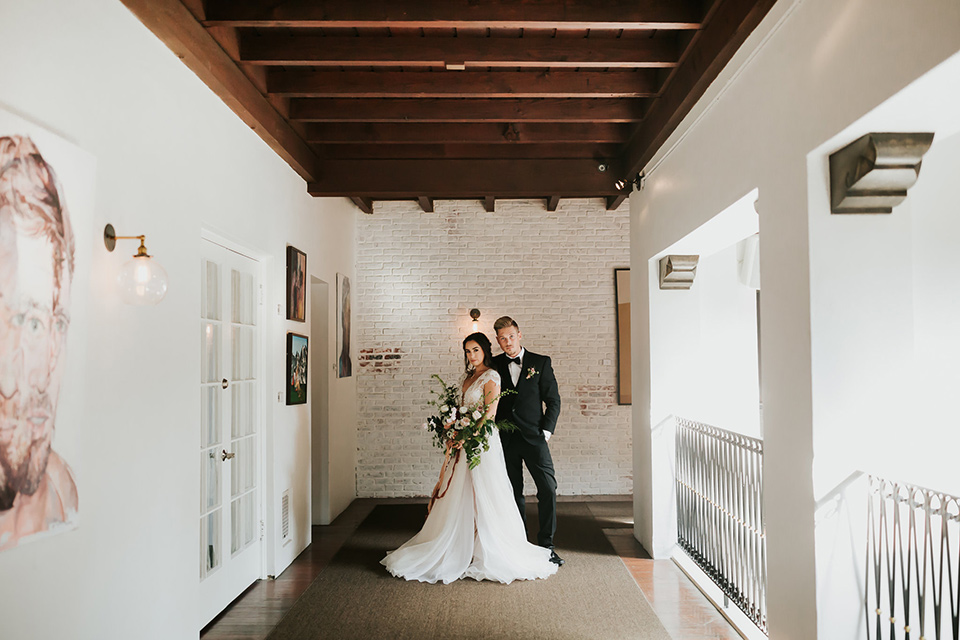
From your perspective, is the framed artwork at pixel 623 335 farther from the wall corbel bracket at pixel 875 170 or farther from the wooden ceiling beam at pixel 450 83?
the wall corbel bracket at pixel 875 170

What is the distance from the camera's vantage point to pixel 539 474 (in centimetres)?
532

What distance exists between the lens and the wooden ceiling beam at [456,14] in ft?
10.9

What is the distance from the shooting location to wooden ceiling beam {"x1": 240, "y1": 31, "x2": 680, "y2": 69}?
3.79 m

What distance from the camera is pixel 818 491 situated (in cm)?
271

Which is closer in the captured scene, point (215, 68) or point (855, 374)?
point (855, 374)

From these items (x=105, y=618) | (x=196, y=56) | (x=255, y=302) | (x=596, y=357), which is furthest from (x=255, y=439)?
(x=596, y=357)

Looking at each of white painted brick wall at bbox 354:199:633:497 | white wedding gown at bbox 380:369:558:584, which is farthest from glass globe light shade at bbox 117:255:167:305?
white painted brick wall at bbox 354:199:633:497

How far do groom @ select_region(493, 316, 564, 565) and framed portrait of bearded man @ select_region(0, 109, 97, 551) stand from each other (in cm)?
334

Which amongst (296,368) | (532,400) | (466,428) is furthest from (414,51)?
(532,400)

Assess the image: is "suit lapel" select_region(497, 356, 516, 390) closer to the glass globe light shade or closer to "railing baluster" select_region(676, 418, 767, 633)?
"railing baluster" select_region(676, 418, 767, 633)

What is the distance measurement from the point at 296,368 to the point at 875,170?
4.19 metres

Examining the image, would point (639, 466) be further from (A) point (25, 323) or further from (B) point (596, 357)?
(A) point (25, 323)

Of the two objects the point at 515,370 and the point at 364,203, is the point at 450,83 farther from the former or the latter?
the point at 364,203

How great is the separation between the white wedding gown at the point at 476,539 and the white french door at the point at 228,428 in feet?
3.54
